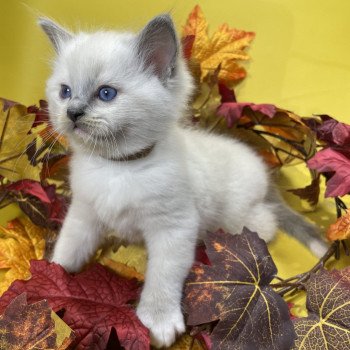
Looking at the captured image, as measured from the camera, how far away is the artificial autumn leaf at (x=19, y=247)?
3.22 ft

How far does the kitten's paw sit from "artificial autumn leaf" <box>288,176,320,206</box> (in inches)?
20.1

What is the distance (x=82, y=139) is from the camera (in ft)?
2.68

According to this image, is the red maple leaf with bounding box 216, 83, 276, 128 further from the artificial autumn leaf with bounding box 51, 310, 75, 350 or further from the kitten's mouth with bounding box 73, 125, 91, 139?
the artificial autumn leaf with bounding box 51, 310, 75, 350

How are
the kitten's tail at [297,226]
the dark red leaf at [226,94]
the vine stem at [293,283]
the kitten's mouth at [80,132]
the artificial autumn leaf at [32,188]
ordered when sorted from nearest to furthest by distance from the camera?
the kitten's mouth at [80,132], the vine stem at [293,283], the artificial autumn leaf at [32,188], the kitten's tail at [297,226], the dark red leaf at [226,94]

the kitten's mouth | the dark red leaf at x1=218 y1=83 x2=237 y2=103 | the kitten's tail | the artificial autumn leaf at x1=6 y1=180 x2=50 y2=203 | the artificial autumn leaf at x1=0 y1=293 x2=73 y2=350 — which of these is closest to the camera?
Result: the artificial autumn leaf at x1=0 y1=293 x2=73 y2=350

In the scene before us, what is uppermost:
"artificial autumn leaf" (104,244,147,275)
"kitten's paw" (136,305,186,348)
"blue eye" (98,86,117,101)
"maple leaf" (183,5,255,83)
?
"blue eye" (98,86,117,101)

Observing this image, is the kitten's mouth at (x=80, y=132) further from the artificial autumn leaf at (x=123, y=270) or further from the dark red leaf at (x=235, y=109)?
the dark red leaf at (x=235, y=109)

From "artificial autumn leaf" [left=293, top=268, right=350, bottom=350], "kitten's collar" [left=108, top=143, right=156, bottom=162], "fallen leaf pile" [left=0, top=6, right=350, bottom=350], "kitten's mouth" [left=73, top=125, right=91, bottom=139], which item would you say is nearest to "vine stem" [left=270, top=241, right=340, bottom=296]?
"fallen leaf pile" [left=0, top=6, right=350, bottom=350]

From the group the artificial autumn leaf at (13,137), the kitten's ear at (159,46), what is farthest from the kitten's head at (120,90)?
the artificial autumn leaf at (13,137)

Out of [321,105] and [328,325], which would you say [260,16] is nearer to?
[321,105]

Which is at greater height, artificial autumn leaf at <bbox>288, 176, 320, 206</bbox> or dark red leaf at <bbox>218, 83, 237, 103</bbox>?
dark red leaf at <bbox>218, 83, 237, 103</bbox>

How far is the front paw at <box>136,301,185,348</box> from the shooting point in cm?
83

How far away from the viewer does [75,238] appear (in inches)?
38.7

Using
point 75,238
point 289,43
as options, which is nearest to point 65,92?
point 75,238
